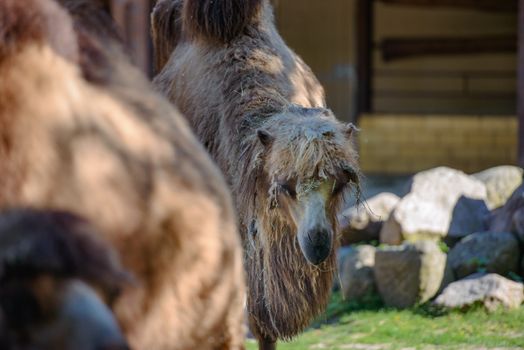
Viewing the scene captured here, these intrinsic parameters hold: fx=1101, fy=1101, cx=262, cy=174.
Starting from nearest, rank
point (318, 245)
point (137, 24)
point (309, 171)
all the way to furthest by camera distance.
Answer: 1. point (318, 245)
2. point (309, 171)
3. point (137, 24)

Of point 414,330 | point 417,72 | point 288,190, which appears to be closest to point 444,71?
point 417,72

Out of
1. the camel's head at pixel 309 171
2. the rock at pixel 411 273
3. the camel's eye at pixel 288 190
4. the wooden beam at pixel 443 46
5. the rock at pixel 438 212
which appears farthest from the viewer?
the wooden beam at pixel 443 46

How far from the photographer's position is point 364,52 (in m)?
16.0

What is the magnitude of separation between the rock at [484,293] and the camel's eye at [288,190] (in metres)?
3.07

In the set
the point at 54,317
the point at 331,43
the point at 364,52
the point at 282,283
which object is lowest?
the point at 282,283

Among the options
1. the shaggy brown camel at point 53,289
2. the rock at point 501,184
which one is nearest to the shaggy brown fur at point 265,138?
the shaggy brown camel at point 53,289

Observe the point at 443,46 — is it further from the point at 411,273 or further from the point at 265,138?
the point at 265,138

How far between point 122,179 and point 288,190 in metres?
2.77

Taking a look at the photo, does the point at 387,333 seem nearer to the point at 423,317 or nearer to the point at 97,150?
the point at 423,317

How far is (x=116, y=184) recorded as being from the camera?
259 cm

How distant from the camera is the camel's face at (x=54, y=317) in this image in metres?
2.01

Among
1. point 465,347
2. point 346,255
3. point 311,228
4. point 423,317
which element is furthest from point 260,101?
point 346,255

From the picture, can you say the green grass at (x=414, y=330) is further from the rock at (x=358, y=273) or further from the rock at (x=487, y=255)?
the rock at (x=487, y=255)

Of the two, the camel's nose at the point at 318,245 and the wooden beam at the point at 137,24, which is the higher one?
the wooden beam at the point at 137,24
